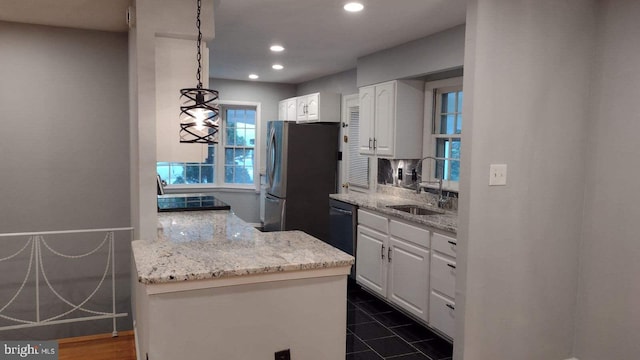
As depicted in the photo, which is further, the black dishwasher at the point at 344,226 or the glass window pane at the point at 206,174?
the glass window pane at the point at 206,174

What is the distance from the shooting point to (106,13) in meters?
3.07

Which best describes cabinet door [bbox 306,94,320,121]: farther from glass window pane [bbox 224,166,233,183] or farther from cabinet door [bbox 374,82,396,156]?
glass window pane [bbox 224,166,233,183]

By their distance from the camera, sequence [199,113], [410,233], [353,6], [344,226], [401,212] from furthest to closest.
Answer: [344,226], [401,212], [410,233], [353,6], [199,113]

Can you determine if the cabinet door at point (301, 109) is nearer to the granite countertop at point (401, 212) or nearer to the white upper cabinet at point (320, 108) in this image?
the white upper cabinet at point (320, 108)

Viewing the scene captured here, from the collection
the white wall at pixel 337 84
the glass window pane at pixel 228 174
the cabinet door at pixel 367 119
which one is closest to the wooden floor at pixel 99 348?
the cabinet door at pixel 367 119

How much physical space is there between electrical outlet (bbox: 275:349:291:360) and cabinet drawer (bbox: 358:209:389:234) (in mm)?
1990

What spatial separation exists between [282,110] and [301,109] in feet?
2.61

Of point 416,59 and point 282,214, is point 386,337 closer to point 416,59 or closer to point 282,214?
point 416,59

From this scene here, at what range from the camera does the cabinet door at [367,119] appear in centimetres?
460

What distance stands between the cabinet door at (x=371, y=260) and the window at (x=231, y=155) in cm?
335

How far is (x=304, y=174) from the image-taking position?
5.73m

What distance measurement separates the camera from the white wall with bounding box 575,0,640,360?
2.44 m

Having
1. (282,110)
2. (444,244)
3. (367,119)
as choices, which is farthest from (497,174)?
(282,110)

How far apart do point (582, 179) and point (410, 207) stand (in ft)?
5.27
